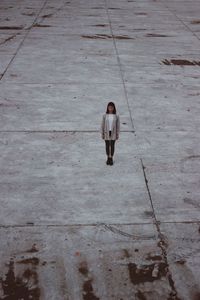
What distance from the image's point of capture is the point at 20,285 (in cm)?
421

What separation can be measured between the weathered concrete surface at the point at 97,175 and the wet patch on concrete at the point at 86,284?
1 cm

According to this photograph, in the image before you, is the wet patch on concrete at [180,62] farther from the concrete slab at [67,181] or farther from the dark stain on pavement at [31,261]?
the dark stain on pavement at [31,261]

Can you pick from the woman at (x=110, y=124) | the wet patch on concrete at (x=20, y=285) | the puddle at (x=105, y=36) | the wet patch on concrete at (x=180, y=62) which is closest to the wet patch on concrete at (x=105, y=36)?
the puddle at (x=105, y=36)

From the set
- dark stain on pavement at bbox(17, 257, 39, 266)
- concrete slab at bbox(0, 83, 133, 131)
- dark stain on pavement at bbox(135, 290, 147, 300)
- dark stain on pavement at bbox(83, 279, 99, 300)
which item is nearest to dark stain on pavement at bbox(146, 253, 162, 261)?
dark stain on pavement at bbox(135, 290, 147, 300)

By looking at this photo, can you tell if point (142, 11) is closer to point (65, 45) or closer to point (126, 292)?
point (65, 45)

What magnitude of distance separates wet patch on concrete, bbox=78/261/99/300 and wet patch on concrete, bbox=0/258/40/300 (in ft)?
1.68

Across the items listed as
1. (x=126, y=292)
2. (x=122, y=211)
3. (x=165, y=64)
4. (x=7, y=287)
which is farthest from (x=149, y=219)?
(x=165, y=64)

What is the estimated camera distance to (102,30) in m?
16.0

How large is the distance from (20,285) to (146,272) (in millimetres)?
1446

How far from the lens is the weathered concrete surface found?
4.38 meters

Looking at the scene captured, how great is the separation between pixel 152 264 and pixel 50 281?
122cm

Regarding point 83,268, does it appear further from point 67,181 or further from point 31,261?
point 67,181

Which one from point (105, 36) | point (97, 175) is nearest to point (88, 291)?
point (97, 175)

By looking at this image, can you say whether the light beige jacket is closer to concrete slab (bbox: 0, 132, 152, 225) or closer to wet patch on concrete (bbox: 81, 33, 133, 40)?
concrete slab (bbox: 0, 132, 152, 225)
